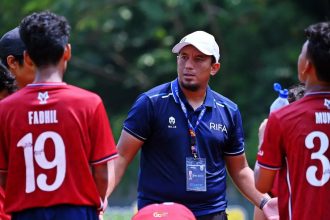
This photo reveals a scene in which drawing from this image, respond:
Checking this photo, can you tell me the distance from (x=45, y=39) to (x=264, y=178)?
1483mm

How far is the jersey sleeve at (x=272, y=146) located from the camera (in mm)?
6012

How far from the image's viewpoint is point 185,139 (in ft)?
24.5

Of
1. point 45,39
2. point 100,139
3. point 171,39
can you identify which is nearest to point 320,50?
point 100,139

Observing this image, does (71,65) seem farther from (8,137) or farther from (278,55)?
(8,137)

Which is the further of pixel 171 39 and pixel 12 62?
pixel 171 39

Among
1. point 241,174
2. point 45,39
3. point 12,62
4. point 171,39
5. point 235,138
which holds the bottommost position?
point 241,174

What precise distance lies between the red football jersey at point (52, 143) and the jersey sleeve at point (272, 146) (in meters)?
0.90

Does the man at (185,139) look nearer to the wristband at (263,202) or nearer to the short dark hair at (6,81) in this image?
the wristband at (263,202)

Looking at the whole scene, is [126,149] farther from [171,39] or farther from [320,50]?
[171,39]

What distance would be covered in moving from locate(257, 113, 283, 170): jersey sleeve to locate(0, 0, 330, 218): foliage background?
46.4 ft

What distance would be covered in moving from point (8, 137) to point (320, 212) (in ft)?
5.82

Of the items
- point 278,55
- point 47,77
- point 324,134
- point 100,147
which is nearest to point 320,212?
point 324,134

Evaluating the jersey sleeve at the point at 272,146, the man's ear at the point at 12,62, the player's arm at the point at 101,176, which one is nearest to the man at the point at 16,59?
the man's ear at the point at 12,62

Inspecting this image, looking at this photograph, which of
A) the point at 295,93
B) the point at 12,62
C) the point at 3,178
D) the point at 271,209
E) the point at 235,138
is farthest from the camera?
the point at 235,138
